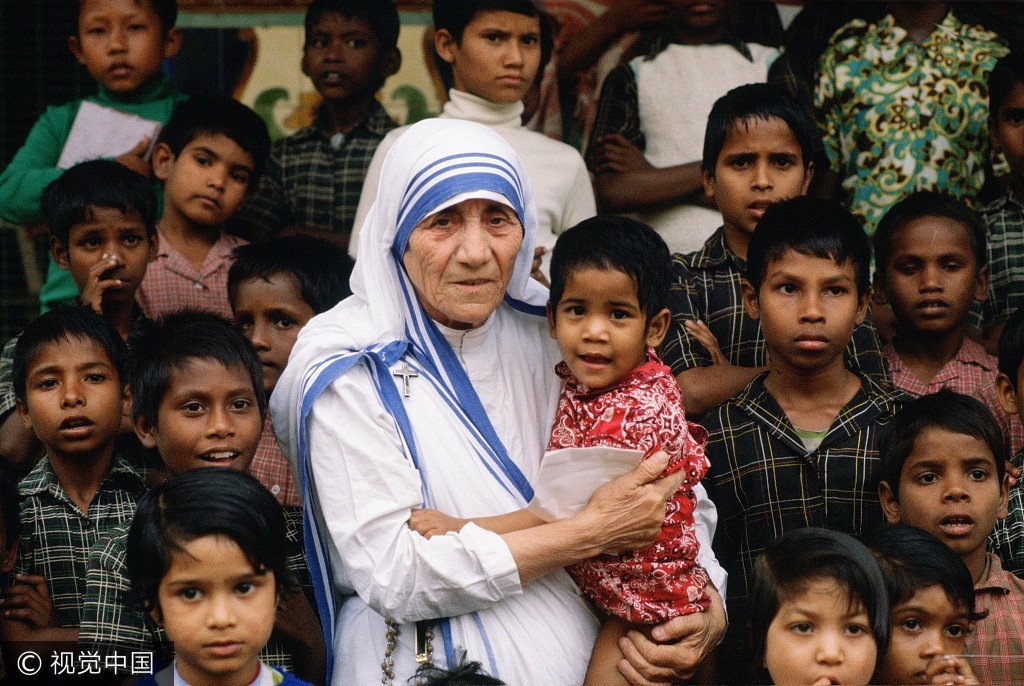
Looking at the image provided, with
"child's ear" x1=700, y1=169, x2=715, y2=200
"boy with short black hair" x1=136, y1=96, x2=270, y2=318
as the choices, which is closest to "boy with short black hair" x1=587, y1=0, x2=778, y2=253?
"child's ear" x1=700, y1=169, x2=715, y2=200

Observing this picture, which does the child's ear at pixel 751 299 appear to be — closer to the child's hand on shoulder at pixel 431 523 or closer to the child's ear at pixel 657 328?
the child's ear at pixel 657 328

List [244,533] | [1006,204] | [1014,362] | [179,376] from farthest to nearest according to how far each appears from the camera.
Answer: [1006,204] < [1014,362] < [179,376] < [244,533]

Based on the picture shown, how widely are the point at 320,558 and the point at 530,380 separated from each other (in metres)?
0.69

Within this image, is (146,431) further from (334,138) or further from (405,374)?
(334,138)

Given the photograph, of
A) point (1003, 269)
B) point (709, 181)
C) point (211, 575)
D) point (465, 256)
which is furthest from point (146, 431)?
point (1003, 269)

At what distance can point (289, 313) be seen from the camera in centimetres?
432

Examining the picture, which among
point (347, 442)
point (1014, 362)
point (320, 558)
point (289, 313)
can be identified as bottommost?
point (320, 558)

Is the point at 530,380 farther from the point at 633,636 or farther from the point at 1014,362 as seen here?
the point at 1014,362

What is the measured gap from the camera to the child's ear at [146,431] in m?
3.69

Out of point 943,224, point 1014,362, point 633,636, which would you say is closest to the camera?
point 633,636

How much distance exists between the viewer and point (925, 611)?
324cm

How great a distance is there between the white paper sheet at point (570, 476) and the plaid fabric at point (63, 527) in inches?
50.3

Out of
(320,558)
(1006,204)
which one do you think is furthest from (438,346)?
(1006,204)

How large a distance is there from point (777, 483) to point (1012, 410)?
0.81 metres
